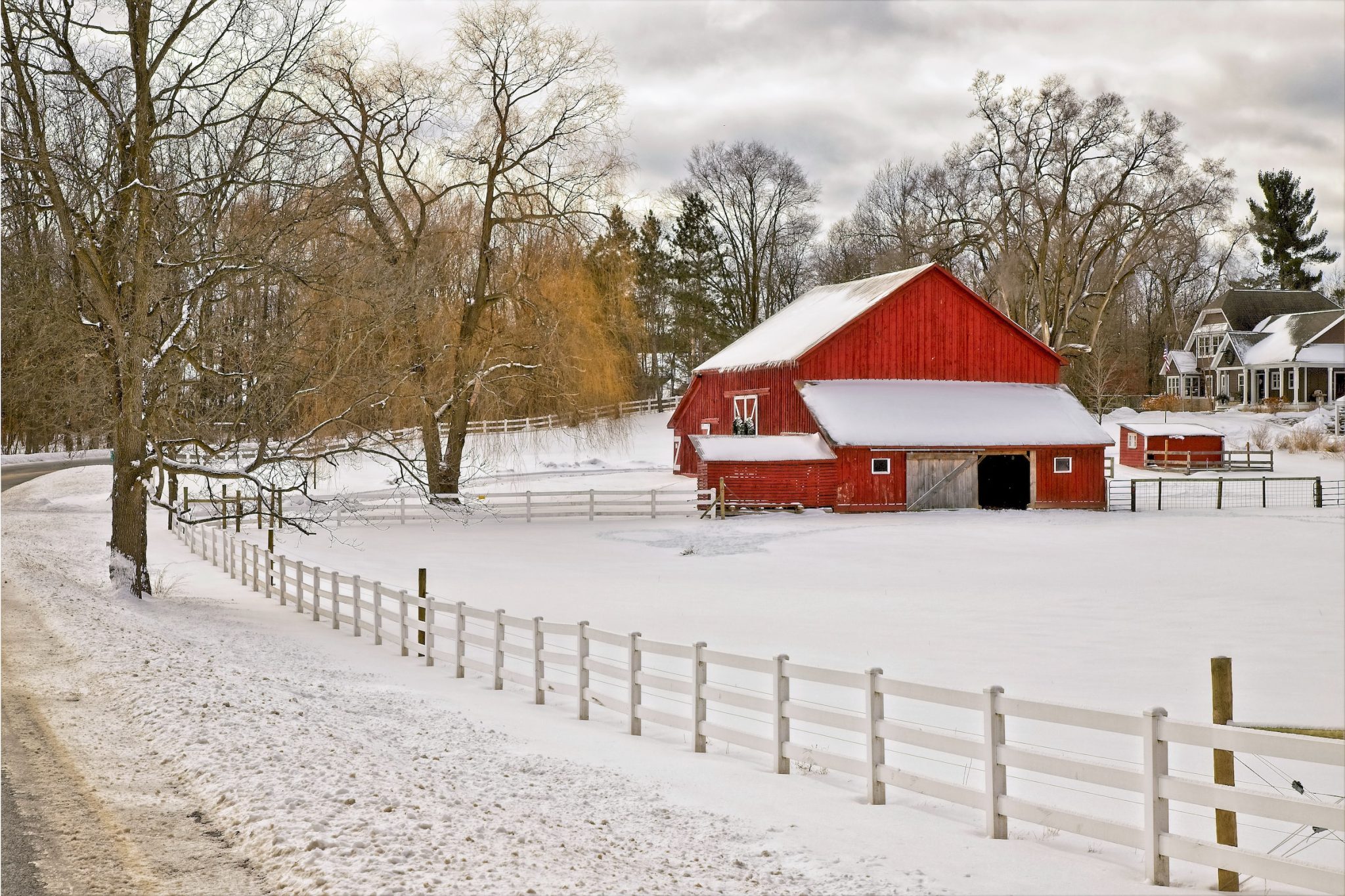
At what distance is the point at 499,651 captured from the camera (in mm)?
14039

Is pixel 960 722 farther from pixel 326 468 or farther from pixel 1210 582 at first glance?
pixel 326 468

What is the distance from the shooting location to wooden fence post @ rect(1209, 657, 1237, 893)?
6348 millimetres

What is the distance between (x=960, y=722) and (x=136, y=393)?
13.4 meters

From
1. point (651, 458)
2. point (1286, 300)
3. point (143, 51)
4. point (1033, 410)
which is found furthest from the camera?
point (1286, 300)

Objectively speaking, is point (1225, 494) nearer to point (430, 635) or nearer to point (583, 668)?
point (430, 635)

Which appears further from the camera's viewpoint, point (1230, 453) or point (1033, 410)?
point (1230, 453)

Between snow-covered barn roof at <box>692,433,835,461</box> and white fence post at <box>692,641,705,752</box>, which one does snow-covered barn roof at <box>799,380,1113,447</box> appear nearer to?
snow-covered barn roof at <box>692,433,835,461</box>

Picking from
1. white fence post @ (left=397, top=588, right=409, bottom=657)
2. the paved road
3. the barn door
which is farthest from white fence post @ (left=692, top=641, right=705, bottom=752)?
the barn door

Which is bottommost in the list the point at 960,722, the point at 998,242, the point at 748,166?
the point at 960,722

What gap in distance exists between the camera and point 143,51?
18.0m

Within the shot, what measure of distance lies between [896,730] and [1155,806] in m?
2.19

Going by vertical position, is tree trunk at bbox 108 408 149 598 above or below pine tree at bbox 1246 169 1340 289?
below

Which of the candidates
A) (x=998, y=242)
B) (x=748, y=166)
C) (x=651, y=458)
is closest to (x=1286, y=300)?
(x=998, y=242)

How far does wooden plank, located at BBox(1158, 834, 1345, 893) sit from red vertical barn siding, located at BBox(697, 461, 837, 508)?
29152 millimetres
